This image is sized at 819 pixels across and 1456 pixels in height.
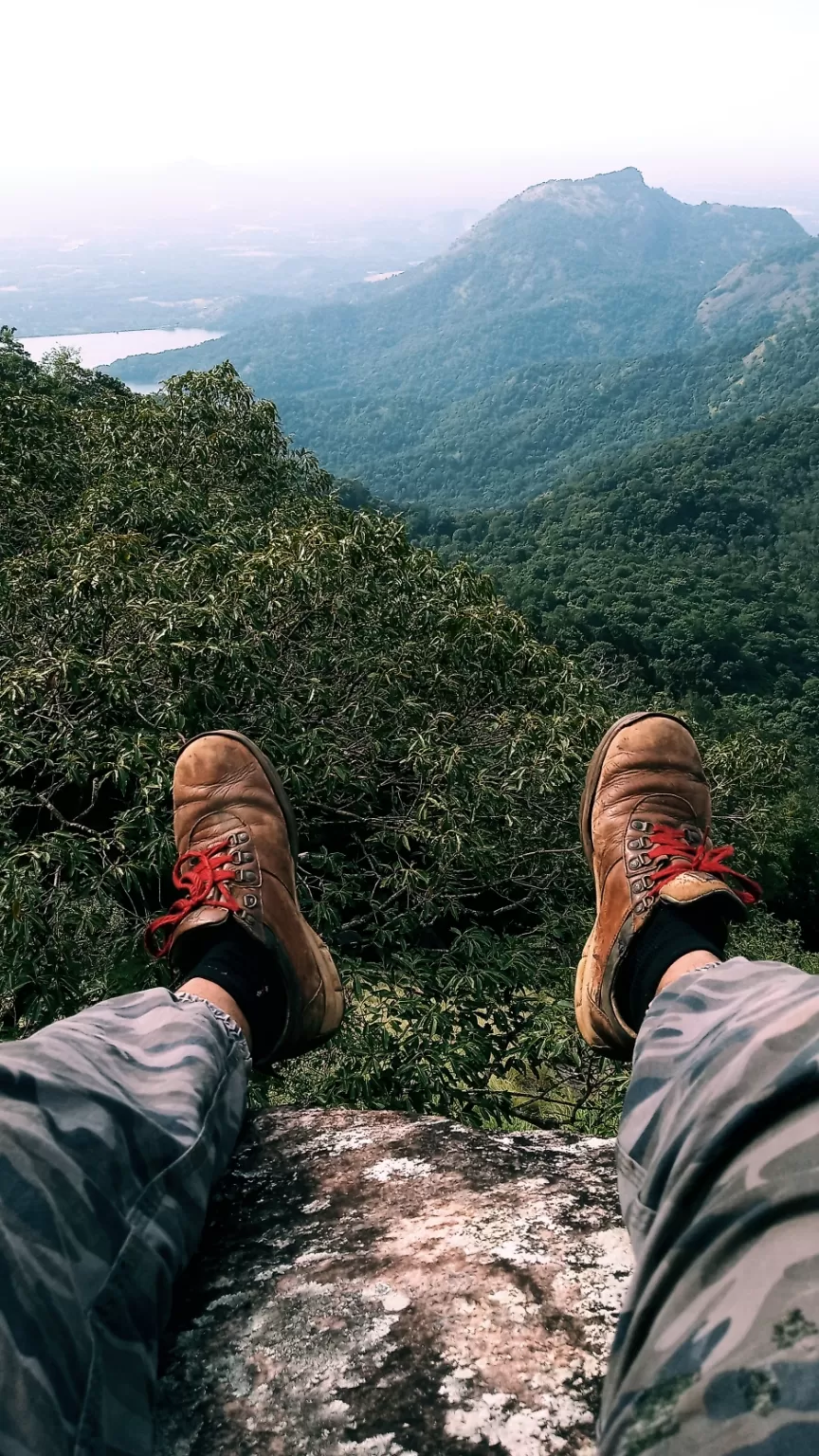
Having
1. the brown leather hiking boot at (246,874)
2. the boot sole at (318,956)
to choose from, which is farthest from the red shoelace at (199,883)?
the boot sole at (318,956)

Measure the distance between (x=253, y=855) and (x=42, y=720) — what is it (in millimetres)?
1725

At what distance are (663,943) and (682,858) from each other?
433mm

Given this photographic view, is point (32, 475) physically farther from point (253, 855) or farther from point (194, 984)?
point (194, 984)

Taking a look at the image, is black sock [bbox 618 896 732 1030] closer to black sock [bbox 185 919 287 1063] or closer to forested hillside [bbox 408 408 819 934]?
black sock [bbox 185 919 287 1063]

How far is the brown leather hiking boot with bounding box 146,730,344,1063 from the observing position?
7.38ft

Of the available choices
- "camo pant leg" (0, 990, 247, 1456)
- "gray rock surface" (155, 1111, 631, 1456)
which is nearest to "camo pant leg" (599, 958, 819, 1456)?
"gray rock surface" (155, 1111, 631, 1456)

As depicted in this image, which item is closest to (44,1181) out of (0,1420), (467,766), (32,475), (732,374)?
(0,1420)

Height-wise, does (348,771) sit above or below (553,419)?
below

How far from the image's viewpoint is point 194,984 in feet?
6.21

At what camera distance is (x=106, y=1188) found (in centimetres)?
114

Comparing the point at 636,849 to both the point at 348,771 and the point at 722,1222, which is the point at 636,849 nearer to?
the point at 722,1222


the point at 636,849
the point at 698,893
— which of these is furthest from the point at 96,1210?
the point at 636,849

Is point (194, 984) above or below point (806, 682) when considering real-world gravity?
above

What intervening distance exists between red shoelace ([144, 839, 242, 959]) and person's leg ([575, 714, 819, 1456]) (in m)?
1.26
